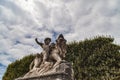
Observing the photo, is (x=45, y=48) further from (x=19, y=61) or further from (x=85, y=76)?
(x=19, y=61)

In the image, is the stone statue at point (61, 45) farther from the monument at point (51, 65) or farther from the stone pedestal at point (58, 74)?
the stone pedestal at point (58, 74)

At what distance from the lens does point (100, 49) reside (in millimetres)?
20969

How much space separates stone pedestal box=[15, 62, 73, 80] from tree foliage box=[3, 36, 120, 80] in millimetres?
9013

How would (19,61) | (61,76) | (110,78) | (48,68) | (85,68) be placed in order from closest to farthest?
(61,76) → (48,68) → (110,78) → (85,68) → (19,61)

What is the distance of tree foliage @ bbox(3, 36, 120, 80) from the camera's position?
19.9m

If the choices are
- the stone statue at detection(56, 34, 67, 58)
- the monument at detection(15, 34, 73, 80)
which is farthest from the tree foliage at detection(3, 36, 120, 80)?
the monument at detection(15, 34, 73, 80)

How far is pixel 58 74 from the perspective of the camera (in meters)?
9.88

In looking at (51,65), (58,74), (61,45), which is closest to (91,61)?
(61,45)

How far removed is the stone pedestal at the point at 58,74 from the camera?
9.86m

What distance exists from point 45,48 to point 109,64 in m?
10.1

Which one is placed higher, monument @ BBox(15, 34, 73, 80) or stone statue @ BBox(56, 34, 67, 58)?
stone statue @ BBox(56, 34, 67, 58)

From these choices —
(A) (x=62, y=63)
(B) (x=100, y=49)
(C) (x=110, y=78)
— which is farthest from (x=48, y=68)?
(B) (x=100, y=49)

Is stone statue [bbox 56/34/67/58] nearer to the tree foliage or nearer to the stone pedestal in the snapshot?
the stone pedestal

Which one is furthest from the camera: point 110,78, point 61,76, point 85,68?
point 85,68
